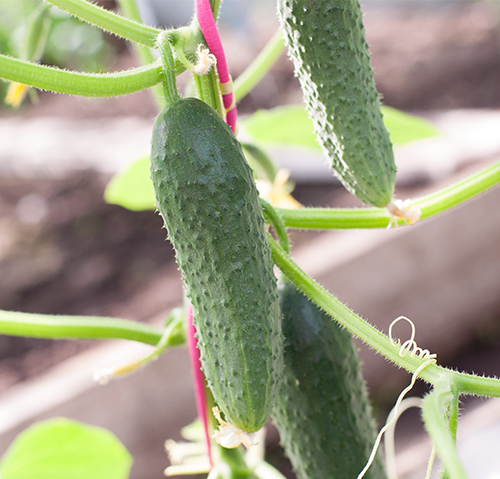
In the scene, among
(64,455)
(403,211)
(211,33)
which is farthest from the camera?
(64,455)

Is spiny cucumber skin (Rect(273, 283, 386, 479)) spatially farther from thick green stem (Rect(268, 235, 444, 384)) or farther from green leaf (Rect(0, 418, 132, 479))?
green leaf (Rect(0, 418, 132, 479))

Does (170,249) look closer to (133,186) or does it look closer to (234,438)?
(133,186)

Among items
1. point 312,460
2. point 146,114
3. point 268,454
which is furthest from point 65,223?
point 312,460

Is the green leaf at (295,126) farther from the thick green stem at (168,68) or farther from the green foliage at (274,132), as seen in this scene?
the thick green stem at (168,68)

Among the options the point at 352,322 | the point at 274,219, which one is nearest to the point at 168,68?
the point at 274,219

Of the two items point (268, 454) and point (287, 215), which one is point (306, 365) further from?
point (268, 454)

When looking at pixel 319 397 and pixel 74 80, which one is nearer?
pixel 74 80

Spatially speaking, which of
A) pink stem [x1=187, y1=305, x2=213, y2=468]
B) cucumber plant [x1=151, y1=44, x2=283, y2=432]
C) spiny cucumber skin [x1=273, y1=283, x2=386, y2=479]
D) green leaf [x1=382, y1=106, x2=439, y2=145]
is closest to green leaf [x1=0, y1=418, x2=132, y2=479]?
pink stem [x1=187, y1=305, x2=213, y2=468]
